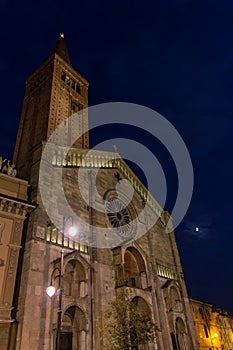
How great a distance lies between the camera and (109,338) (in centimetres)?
1795

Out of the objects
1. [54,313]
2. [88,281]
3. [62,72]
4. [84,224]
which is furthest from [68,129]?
[54,313]

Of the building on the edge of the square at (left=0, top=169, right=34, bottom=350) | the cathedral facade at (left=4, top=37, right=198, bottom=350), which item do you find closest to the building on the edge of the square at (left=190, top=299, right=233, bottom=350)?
the cathedral facade at (left=4, top=37, right=198, bottom=350)

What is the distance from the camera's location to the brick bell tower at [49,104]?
29441mm

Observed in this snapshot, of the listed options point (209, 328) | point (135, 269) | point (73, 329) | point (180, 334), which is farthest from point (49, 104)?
point (209, 328)

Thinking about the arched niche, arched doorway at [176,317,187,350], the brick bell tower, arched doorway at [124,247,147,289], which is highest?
the brick bell tower

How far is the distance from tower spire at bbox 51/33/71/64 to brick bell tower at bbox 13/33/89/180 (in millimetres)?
215

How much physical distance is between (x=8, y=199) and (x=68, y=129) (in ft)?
52.6

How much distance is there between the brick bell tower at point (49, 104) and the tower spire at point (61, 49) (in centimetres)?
21

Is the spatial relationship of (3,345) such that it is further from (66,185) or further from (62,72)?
(62,72)

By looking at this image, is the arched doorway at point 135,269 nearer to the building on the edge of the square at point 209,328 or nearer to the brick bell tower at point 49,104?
the brick bell tower at point 49,104

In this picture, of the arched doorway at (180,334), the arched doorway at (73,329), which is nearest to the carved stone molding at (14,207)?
the arched doorway at (73,329)

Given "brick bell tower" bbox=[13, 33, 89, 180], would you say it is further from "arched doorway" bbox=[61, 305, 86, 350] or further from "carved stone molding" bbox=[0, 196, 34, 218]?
"arched doorway" bbox=[61, 305, 86, 350]

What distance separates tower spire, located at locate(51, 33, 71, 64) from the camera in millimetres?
41456

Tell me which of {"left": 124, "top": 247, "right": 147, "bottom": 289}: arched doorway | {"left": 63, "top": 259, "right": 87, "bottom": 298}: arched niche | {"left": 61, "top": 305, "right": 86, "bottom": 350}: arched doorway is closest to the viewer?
{"left": 61, "top": 305, "right": 86, "bottom": 350}: arched doorway
